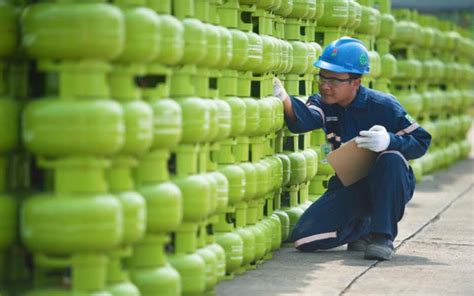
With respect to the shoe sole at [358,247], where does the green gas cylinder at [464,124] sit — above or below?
below

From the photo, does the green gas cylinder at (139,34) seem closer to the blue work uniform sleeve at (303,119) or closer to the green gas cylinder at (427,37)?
the blue work uniform sleeve at (303,119)

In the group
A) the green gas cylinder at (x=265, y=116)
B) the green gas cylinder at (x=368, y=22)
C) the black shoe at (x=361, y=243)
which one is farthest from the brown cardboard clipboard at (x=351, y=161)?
the green gas cylinder at (x=368, y=22)

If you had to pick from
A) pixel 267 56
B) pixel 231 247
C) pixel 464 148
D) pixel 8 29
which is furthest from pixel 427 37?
pixel 8 29

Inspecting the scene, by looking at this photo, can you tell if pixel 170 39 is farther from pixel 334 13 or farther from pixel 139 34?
pixel 334 13

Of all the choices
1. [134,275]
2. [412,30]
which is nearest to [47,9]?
[134,275]

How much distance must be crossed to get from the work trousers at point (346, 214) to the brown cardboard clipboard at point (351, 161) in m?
0.07

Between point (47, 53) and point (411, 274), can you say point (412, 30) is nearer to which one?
point (411, 274)

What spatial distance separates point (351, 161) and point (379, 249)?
63 cm

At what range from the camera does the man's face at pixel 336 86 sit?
850 centimetres

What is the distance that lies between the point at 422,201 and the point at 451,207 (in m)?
0.49

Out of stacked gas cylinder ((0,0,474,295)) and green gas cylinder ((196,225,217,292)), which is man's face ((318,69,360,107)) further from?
green gas cylinder ((196,225,217,292))

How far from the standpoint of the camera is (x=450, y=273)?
7879 mm

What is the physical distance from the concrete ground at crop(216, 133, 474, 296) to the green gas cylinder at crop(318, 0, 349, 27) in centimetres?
173

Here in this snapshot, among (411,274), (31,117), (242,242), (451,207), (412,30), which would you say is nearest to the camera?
(31,117)
